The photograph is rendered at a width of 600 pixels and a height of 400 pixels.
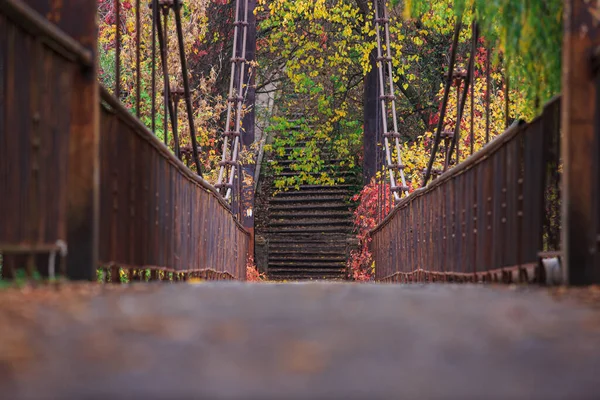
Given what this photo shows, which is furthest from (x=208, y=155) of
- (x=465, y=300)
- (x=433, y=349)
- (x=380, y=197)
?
(x=433, y=349)

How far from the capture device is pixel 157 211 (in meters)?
7.68

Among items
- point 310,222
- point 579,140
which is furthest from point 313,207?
point 579,140

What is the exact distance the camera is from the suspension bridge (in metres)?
2.32

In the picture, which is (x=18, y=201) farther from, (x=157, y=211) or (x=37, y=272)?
(x=157, y=211)

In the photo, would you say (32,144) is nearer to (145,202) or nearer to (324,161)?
(145,202)

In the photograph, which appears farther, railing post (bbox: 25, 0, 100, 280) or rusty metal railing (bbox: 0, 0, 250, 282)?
railing post (bbox: 25, 0, 100, 280)

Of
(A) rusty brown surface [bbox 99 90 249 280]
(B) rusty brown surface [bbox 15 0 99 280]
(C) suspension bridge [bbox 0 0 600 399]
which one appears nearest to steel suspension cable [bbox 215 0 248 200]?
(A) rusty brown surface [bbox 99 90 249 280]

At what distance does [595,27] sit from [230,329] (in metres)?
2.73

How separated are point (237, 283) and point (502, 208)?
1.73 meters

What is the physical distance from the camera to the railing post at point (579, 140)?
16.2 feet

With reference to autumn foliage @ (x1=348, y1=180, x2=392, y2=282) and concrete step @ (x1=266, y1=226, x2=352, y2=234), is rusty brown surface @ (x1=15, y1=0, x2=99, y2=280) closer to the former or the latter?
autumn foliage @ (x1=348, y1=180, x2=392, y2=282)

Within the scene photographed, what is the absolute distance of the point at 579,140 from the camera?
5004mm

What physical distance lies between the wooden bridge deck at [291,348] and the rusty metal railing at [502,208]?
81.1 inches

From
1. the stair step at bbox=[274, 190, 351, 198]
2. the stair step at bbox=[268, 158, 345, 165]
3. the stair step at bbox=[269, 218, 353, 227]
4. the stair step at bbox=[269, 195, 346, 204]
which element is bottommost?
the stair step at bbox=[269, 218, 353, 227]
